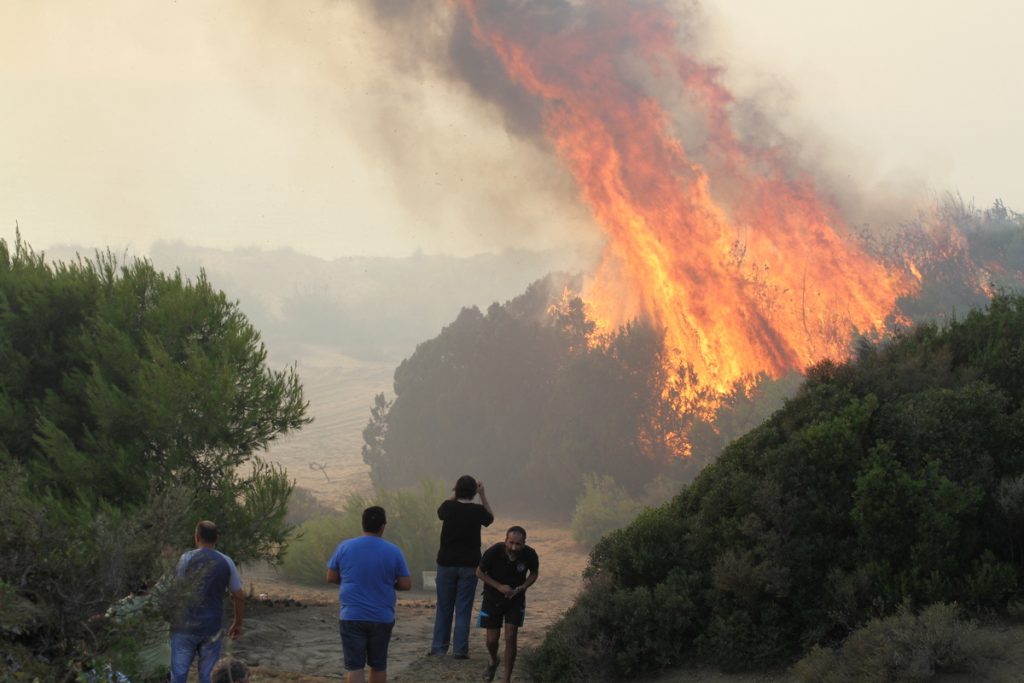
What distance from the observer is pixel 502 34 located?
33.8 m

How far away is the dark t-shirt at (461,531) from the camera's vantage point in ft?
35.8

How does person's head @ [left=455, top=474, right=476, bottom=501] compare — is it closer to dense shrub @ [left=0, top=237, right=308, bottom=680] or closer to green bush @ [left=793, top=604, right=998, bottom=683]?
green bush @ [left=793, top=604, right=998, bottom=683]

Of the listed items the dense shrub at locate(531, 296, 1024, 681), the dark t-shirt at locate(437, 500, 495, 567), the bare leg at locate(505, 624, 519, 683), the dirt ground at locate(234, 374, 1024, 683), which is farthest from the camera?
the dark t-shirt at locate(437, 500, 495, 567)

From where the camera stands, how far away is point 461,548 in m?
11.0

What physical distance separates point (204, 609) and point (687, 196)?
89.4 ft

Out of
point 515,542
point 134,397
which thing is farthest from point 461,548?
point 134,397

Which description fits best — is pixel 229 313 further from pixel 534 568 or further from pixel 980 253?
pixel 980 253

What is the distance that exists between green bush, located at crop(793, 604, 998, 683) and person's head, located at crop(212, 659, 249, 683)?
473 centimetres

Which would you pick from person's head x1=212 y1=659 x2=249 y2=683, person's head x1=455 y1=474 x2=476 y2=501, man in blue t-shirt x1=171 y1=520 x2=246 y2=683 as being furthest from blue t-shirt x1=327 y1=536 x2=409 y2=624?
person's head x1=455 y1=474 x2=476 y2=501

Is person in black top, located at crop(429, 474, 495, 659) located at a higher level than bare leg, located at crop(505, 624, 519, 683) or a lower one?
higher

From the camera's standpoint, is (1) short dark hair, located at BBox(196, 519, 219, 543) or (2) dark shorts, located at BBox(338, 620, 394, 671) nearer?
(1) short dark hair, located at BBox(196, 519, 219, 543)

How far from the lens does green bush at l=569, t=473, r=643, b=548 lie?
106 feet

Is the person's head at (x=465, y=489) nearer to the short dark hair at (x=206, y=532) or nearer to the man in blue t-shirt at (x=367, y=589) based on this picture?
the man in blue t-shirt at (x=367, y=589)

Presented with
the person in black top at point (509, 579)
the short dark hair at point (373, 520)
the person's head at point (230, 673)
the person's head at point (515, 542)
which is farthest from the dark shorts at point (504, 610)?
the person's head at point (230, 673)
